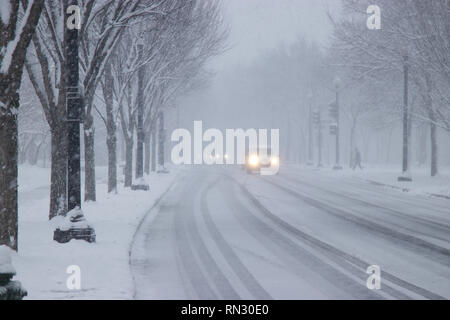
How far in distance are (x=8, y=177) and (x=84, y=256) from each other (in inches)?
71.4

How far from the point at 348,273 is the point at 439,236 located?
4.94 metres

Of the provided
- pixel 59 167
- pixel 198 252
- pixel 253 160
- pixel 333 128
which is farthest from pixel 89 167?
pixel 333 128

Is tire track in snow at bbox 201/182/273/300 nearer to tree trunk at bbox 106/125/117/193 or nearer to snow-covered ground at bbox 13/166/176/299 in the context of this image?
snow-covered ground at bbox 13/166/176/299

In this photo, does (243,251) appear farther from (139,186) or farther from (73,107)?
(139,186)

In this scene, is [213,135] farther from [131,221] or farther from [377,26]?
[131,221]

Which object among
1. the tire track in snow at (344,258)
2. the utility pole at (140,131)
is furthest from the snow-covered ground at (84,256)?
the utility pole at (140,131)

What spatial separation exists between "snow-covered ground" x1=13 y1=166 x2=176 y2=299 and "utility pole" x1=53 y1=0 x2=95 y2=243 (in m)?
0.24

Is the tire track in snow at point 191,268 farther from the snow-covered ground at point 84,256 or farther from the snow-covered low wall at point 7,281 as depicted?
the snow-covered low wall at point 7,281

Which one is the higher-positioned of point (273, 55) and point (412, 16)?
point (273, 55)

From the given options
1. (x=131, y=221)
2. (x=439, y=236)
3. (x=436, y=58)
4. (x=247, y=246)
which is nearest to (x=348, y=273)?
(x=247, y=246)

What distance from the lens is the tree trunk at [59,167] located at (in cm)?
1486

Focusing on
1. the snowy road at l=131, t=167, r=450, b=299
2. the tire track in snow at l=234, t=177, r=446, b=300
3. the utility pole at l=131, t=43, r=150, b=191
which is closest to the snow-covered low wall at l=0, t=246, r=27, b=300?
the snowy road at l=131, t=167, r=450, b=299

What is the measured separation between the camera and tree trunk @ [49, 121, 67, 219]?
14859 mm

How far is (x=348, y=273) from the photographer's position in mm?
9805
